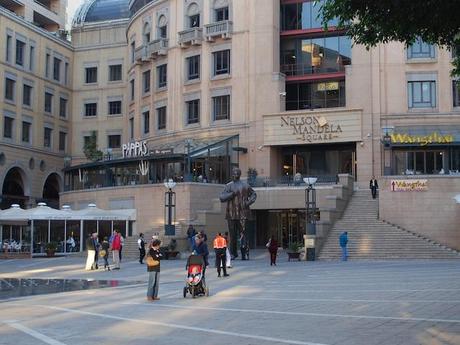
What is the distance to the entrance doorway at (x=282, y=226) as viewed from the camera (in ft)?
161

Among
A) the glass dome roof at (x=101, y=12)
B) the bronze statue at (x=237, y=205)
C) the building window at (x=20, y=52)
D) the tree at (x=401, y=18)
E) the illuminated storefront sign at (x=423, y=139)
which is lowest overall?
the bronze statue at (x=237, y=205)

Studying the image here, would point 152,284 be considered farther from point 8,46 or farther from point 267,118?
point 8,46

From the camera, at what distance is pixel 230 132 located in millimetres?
53031

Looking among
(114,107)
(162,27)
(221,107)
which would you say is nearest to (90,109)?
(114,107)

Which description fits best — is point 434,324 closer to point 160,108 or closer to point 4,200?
point 160,108

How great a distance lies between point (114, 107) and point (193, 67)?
1731 cm

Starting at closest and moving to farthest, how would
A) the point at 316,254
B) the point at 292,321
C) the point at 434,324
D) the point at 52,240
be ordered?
the point at 434,324
the point at 292,321
the point at 316,254
the point at 52,240

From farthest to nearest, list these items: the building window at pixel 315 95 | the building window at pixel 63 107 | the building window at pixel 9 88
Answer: the building window at pixel 63 107 → the building window at pixel 9 88 → the building window at pixel 315 95

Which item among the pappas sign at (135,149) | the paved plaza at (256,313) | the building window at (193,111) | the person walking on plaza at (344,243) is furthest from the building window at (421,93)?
the paved plaza at (256,313)

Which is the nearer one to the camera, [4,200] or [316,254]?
[316,254]

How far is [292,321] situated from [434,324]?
8.23ft

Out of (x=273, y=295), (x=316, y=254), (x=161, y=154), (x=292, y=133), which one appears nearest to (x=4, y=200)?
(x=161, y=154)

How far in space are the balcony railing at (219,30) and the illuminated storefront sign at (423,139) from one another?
15.5m

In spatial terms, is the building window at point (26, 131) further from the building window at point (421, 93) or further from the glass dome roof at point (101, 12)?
the building window at point (421, 93)
